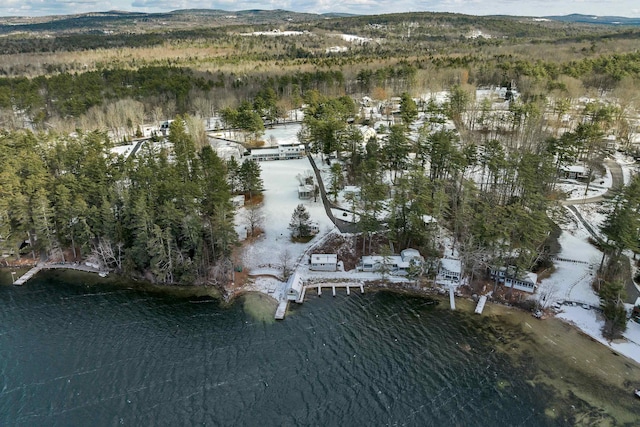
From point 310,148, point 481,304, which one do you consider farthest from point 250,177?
point 481,304

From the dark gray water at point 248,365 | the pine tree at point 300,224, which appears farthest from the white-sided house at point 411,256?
the pine tree at point 300,224

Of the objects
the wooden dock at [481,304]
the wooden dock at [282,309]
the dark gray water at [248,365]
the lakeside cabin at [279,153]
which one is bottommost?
the dark gray water at [248,365]

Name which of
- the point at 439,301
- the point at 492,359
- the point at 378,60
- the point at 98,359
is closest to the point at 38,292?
the point at 98,359

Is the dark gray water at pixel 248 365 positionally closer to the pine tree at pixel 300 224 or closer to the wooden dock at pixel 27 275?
the wooden dock at pixel 27 275

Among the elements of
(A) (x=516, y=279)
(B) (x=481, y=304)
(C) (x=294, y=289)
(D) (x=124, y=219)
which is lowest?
(B) (x=481, y=304)

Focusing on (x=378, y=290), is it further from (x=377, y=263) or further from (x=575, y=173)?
(x=575, y=173)
